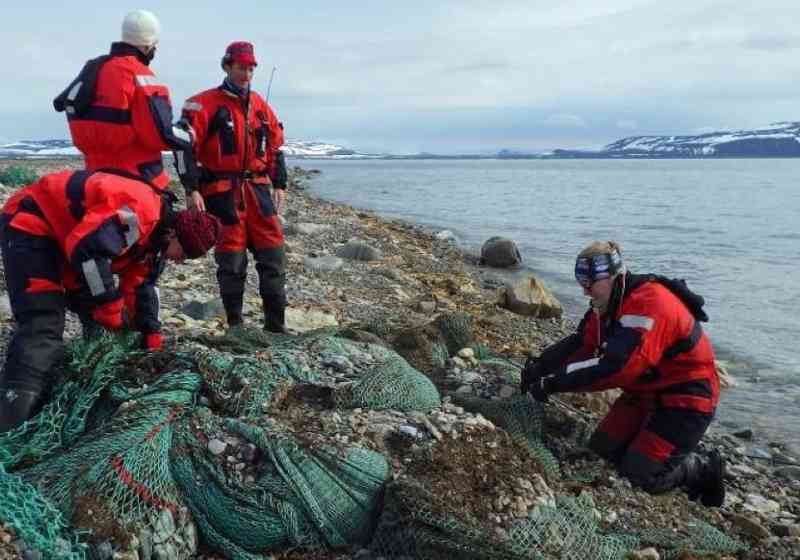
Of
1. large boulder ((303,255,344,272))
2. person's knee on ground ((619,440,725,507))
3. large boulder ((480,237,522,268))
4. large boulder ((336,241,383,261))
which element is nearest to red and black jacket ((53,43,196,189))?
person's knee on ground ((619,440,725,507))

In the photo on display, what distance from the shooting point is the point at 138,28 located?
14.7ft

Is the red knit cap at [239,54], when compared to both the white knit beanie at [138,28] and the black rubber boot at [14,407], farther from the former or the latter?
the black rubber boot at [14,407]

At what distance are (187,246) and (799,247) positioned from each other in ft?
67.4

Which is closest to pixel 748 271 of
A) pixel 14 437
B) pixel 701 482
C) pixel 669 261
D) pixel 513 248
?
pixel 669 261

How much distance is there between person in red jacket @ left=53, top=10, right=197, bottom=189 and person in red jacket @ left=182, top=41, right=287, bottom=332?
0.70 meters

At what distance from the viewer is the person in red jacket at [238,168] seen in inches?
213

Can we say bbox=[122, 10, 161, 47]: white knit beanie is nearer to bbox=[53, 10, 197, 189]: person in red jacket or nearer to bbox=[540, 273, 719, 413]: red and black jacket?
bbox=[53, 10, 197, 189]: person in red jacket

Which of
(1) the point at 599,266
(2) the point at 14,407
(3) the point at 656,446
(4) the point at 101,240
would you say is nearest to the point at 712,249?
(3) the point at 656,446

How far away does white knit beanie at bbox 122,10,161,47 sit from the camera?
447 centimetres

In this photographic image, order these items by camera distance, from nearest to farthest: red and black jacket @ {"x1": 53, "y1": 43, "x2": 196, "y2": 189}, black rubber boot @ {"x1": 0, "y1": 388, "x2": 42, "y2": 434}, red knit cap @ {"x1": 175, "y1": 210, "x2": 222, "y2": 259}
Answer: black rubber boot @ {"x1": 0, "y1": 388, "x2": 42, "y2": 434}, red knit cap @ {"x1": 175, "y1": 210, "x2": 222, "y2": 259}, red and black jacket @ {"x1": 53, "y1": 43, "x2": 196, "y2": 189}

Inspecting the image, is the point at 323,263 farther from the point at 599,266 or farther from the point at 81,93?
the point at 599,266

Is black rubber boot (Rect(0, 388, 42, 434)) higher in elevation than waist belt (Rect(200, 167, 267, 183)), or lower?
lower

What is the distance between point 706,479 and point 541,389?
1201 mm

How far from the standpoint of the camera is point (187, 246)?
12.7 feet
